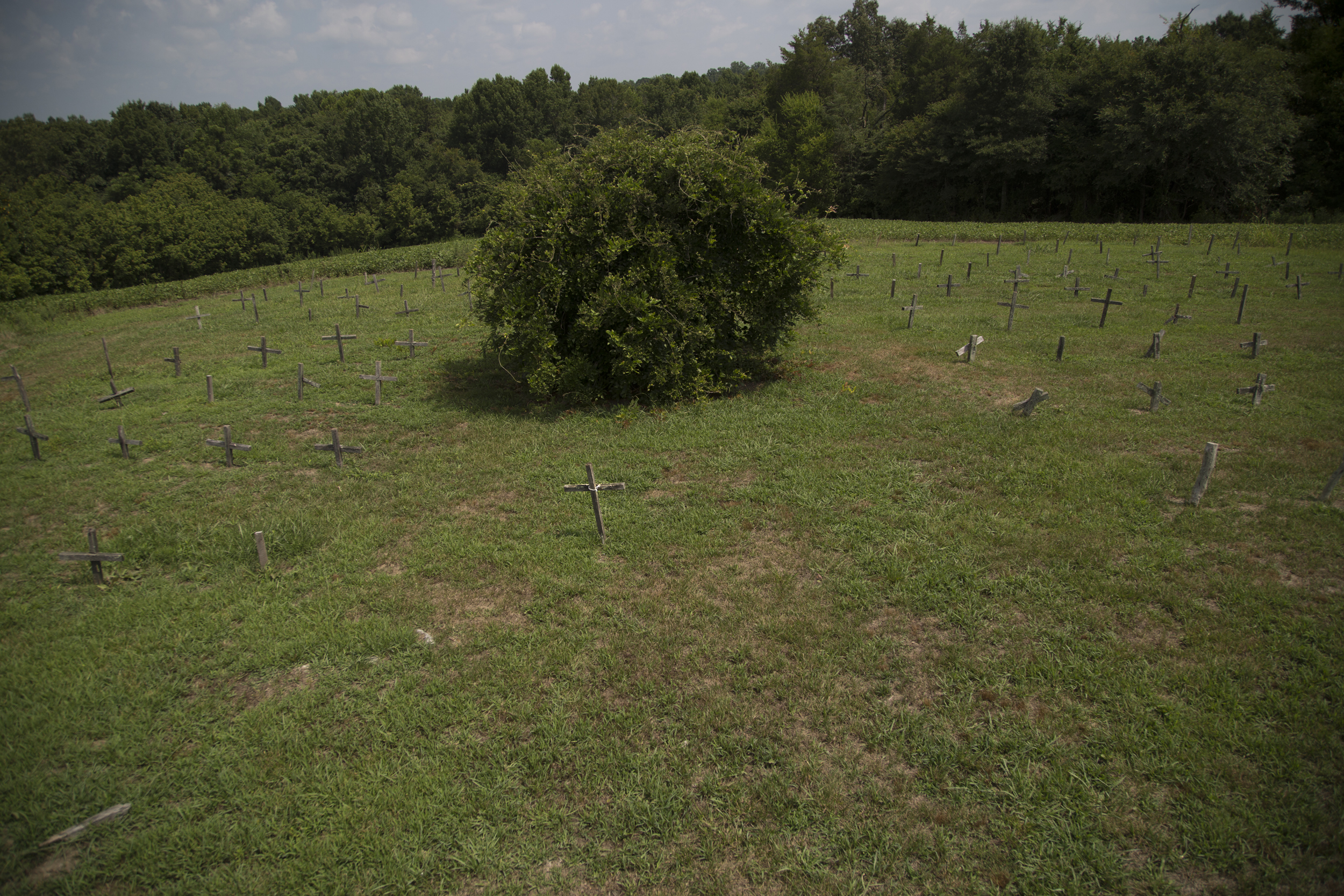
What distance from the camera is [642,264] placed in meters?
12.3

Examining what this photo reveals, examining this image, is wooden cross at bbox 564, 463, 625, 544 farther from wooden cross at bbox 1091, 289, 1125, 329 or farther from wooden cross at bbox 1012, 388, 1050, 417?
wooden cross at bbox 1091, 289, 1125, 329

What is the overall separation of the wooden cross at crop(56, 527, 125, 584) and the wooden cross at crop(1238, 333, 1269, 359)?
19910 mm

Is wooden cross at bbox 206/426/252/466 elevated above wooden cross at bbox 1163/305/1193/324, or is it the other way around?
wooden cross at bbox 1163/305/1193/324

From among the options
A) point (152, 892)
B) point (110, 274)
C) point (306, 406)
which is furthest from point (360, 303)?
point (110, 274)

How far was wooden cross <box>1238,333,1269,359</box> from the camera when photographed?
44.8 ft

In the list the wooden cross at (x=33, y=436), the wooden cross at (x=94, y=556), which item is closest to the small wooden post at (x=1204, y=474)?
the wooden cross at (x=94, y=556)

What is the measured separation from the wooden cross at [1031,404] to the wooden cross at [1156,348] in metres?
4.54

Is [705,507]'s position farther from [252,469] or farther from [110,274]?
[110,274]

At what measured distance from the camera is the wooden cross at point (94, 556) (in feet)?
23.2

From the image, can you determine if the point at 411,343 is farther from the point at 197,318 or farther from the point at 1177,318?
the point at 1177,318

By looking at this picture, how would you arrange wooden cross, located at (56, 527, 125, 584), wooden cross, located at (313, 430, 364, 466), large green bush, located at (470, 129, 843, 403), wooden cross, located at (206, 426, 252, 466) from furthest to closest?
large green bush, located at (470, 129, 843, 403) → wooden cross, located at (206, 426, 252, 466) → wooden cross, located at (313, 430, 364, 466) → wooden cross, located at (56, 527, 125, 584)

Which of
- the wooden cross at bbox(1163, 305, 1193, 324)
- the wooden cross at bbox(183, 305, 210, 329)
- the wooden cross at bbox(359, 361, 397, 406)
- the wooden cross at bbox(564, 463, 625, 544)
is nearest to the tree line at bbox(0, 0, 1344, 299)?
the wooden cross at bbox(183, 305, 210, 329)

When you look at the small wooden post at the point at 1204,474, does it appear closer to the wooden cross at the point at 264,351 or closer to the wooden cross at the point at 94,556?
the wooden cross at the point at 94,556

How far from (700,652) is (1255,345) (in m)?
14.8
